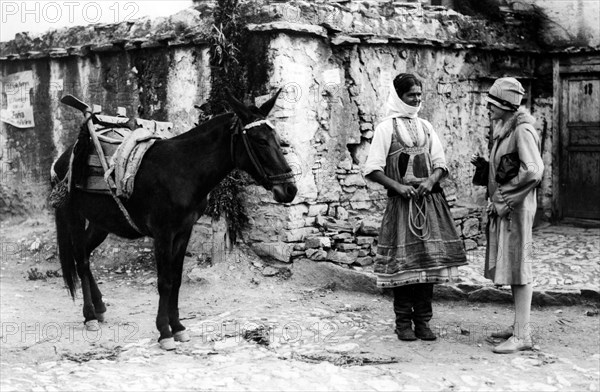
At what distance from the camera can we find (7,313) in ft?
22.8

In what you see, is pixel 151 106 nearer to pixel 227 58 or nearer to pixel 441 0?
pixel 227 58

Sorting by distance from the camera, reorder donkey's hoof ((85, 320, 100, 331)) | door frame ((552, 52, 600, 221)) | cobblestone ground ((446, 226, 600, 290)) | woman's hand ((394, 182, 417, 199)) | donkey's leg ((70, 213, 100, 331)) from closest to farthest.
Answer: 1. woman's hand ((394, 182, 417, 199))
2. donkey's hoof ((85, 320, 100, 331))
3. donkey's leg ((70, 213, 100, 331))
4. cobblestone ground ((446, 226, 600, 290))
5. door frame ((552, 52, 600, 221))

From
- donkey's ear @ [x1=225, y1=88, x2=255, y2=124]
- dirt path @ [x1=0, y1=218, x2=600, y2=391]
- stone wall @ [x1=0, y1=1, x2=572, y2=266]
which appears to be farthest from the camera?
stone wall @ [x1=0, y1=1, x2=572, y2=266]

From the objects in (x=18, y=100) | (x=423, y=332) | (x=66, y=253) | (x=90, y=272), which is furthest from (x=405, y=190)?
(x=18, y=100)

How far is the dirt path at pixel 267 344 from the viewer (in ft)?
16.6

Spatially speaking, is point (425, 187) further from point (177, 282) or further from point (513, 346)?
point (177, 282)

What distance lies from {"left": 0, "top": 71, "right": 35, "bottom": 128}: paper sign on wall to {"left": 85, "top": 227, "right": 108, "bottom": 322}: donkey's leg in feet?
12.9

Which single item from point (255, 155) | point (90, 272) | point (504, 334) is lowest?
point (504, 334)

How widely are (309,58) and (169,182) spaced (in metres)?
2.77

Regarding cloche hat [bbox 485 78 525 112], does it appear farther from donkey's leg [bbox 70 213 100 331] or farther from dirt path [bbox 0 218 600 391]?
donkey's leg [bbox 70 213 100 331]

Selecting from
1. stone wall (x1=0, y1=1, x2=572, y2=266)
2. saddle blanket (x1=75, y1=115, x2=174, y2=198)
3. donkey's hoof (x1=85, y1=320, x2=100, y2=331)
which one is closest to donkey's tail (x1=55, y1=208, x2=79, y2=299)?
donkey's hoof (x1=85, y1=320, x2=100, y2=331)

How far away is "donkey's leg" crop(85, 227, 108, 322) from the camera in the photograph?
21.4 feet

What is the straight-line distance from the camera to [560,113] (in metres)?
10.2

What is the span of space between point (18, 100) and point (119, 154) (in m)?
5.01
